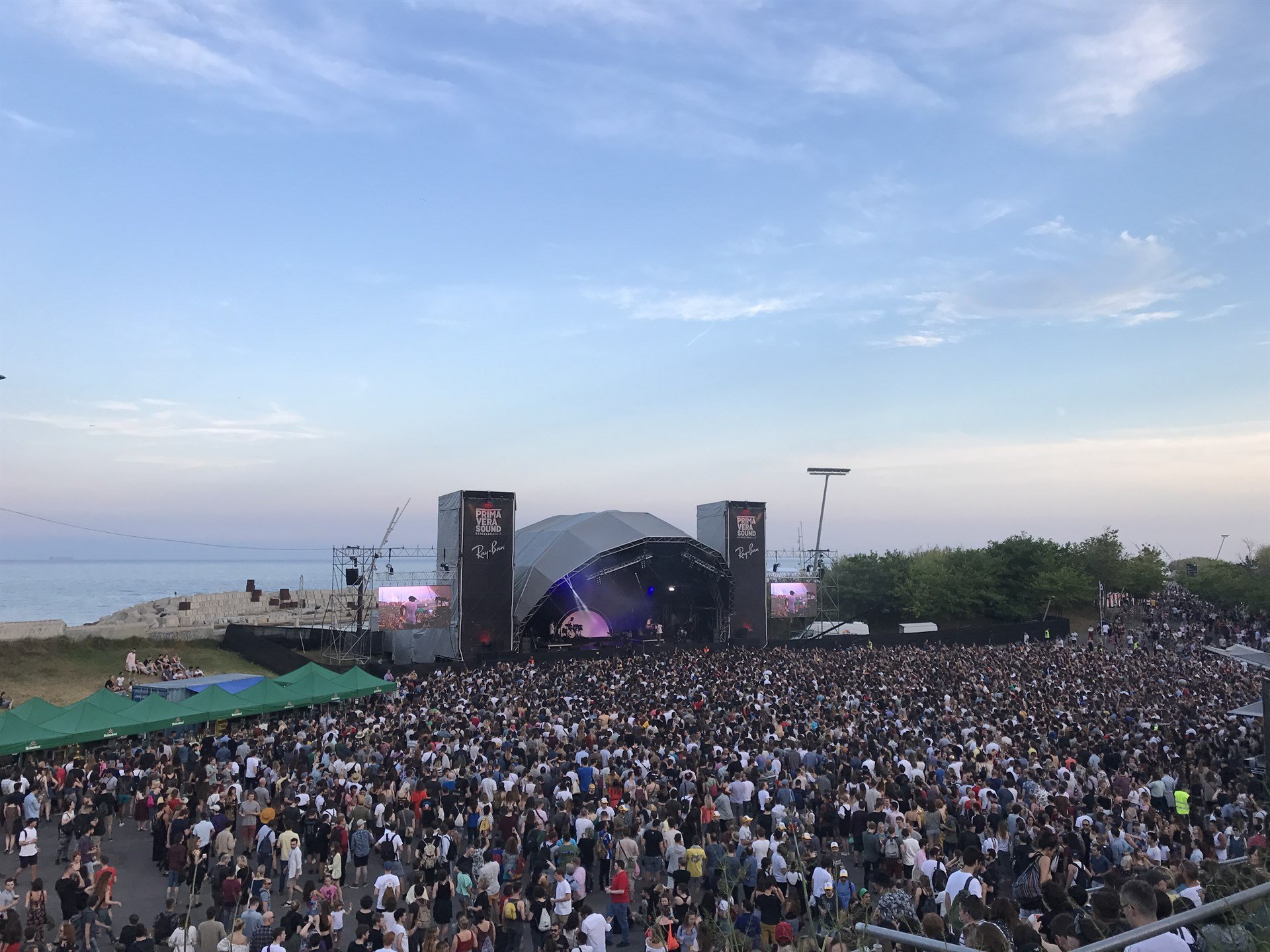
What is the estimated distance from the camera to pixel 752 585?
4506 centimetres

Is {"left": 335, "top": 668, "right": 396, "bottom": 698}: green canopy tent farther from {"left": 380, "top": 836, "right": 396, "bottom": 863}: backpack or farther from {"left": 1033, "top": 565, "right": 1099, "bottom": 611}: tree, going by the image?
{"left": 1033, "top": 565, "right": 1099, "bottom": 611}: tree

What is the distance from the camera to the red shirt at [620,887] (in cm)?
997

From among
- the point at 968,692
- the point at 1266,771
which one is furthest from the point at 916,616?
the point at 1266,771

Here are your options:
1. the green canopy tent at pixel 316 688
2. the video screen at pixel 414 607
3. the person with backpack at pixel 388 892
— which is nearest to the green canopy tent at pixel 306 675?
the green canopy tent at pixel 316 688

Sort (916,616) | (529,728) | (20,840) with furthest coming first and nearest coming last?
(916,616), (529,728), (20,840)

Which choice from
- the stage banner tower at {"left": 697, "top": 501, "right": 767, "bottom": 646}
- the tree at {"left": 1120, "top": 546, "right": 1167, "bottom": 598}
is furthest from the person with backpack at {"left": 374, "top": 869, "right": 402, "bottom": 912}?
the tree at {"left": 1120, "top": 546, "right": 1167, "bottom": 598}

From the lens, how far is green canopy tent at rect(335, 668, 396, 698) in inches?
883

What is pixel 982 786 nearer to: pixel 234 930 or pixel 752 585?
pixel 234 930

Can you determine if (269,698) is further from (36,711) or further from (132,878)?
(132,878)

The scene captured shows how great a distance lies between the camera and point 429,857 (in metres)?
10.7

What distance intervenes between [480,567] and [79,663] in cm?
1631

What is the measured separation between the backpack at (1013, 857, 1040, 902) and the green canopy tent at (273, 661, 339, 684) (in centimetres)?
1829

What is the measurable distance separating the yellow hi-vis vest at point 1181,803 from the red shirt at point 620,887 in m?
9.05

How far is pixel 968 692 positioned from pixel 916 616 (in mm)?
38829
